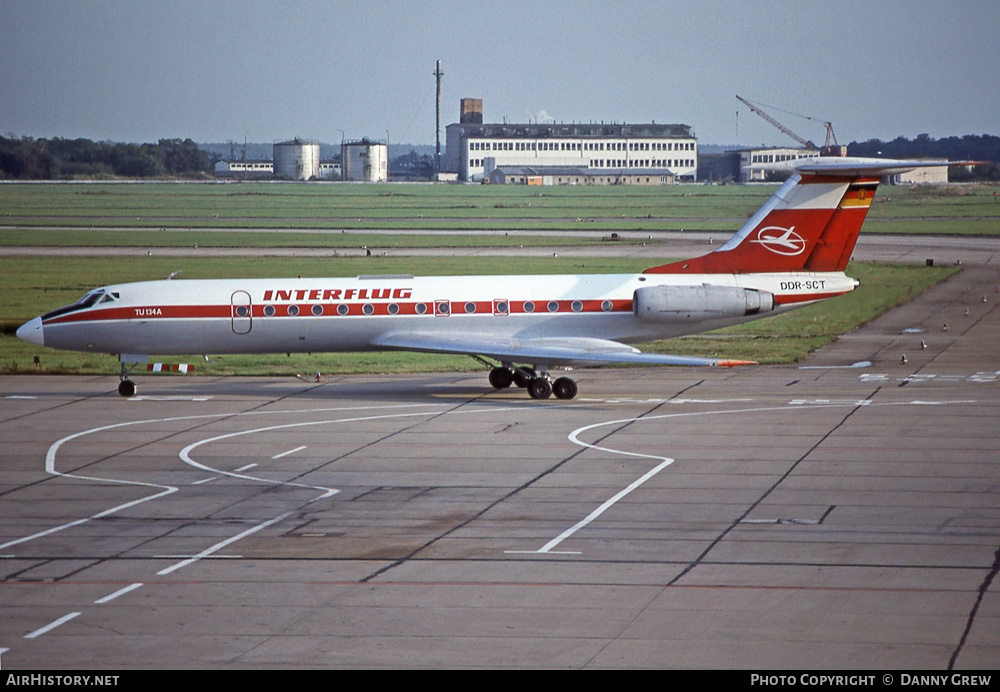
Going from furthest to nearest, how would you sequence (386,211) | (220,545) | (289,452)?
(386,211)
(289,452)
(220,545)

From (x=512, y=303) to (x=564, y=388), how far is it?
2669mm

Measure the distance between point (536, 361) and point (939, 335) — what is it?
19.2 metres

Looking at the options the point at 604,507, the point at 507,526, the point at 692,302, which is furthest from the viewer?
the point at 692,302

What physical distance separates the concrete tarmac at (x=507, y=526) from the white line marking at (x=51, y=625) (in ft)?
0.30

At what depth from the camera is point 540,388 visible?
32906mm

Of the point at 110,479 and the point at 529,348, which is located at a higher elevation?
the point at 529,348

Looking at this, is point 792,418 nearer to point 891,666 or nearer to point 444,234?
point 891,666

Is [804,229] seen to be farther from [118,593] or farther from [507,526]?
[118,593]

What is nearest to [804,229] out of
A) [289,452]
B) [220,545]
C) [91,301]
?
[289,452]

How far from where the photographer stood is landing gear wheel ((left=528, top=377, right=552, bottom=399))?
108ft

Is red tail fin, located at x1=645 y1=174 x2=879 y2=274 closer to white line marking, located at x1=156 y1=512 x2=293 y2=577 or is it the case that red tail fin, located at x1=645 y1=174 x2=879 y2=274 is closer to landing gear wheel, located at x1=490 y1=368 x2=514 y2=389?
landing gear wheel, located at x1=490 y1=368 x2=514 y2=389

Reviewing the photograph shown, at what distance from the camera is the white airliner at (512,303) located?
33.4 meters

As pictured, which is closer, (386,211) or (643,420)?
(643,420)

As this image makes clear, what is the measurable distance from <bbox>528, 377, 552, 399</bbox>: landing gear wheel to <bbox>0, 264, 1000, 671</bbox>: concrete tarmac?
32cm
